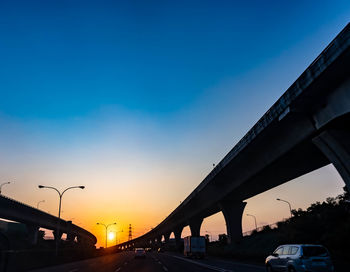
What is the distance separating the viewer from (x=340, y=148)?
16.0m

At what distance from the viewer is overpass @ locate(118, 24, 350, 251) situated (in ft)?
46.4

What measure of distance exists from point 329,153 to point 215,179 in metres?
19.8

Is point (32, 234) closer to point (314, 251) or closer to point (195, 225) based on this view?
point (195, 225)

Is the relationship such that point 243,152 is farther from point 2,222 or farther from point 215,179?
point 2,222

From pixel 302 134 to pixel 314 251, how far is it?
7191mm

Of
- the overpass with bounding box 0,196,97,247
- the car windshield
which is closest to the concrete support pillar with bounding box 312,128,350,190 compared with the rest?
the car windshield

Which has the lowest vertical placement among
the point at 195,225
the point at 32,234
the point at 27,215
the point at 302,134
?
the point at 302,134

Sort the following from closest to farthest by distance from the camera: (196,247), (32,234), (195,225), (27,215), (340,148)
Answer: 1. (340,148)
2. (196,247)
3. (27,215)
4. (195,225)
5. (32,234)

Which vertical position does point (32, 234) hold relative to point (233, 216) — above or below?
above

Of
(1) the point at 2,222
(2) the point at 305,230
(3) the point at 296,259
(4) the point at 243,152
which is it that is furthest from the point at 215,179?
(1) the point at 2,222

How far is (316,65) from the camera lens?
1459 cm

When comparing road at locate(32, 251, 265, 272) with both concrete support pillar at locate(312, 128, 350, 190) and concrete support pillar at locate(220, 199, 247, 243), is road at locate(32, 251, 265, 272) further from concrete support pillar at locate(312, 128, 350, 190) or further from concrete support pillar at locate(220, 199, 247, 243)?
concrete support pillar at locate(220, 199, 247, 243)

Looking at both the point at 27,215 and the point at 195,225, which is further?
the point at 195,225

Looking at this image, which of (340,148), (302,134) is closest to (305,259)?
(340,148)
